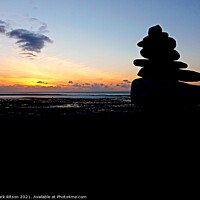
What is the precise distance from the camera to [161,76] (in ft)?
61.5

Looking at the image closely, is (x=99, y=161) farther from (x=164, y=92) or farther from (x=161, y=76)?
(x=161, y=76)

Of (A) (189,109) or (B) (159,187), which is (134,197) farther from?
(A) (189,109)

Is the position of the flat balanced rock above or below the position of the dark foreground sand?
above

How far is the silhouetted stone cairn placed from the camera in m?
18.2

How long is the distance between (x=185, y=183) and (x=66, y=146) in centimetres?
493

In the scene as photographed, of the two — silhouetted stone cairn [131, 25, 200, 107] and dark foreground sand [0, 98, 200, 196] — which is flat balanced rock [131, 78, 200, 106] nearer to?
silhouetted stone cairn [131, 25, 200, 107]

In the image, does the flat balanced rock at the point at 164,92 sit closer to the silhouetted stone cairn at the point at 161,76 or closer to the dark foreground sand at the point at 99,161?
the silhouetted stone cairn at the point at 161,76

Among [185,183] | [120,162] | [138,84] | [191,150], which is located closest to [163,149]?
[191,150]

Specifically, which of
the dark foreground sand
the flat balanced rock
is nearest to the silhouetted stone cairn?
the flat balanced rock

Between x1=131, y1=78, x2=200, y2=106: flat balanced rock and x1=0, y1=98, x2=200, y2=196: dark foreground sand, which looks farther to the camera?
x1=131, y1=78, x2=200, y2=106: flat balanced rock

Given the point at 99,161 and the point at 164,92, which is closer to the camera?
the point at 99,161

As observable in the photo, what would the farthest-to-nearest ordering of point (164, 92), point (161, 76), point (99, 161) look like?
1. point (161, 76)
2. point (164, 92)
3. point (99, 161)

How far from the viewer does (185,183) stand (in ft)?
20.6

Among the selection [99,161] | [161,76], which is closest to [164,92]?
[161,76]
